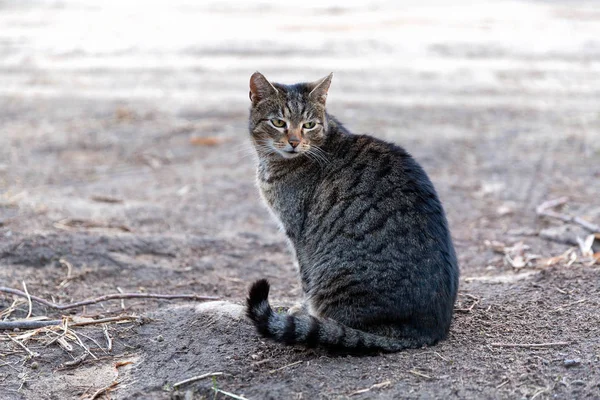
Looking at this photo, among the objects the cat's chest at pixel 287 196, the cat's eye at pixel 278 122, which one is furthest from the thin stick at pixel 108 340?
the cat's eye at pixel 278 122

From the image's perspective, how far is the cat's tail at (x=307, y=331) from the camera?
338cm

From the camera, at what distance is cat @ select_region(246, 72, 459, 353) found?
3525 millimetres

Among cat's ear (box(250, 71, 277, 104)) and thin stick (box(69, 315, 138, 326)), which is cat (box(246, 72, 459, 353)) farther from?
thin stick (box(69, 315, 138, 326))

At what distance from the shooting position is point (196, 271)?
531 cm

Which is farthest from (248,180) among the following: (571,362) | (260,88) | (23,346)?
(571,362)

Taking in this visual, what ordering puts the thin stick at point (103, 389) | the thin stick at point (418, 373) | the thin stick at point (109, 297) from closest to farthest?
1. the thin stick at point (418, 373)
2. the thin stick at point (103, 389)
3. the thin stick at point (109, 297)

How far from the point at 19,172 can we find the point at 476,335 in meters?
5.24

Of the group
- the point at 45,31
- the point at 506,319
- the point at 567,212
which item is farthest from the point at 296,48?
the point at 506,319

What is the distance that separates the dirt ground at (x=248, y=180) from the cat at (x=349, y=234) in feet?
0.55

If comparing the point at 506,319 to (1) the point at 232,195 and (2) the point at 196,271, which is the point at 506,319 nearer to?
(2) the point at 196,271

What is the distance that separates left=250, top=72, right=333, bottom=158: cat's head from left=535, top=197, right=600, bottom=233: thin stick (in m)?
2.65

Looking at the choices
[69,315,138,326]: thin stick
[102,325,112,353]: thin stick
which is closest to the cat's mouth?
[69,315,138,326]: thin stick

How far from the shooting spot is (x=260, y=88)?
14.5 feet

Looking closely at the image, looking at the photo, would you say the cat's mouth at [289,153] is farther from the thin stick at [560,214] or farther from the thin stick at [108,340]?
the thin stick at [560,214]
